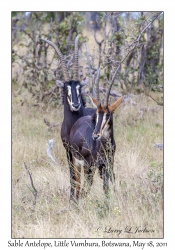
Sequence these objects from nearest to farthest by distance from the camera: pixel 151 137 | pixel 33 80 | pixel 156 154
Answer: pixel 156 154 < pixel 151 137 < pixel 33 80

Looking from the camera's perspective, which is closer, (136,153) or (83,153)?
(83,153)

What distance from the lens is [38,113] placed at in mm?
12047

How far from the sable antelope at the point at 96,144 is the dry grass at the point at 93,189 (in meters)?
0.25

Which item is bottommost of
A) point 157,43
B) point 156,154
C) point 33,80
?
point 156,154

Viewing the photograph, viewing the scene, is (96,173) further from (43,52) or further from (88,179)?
(43,52)

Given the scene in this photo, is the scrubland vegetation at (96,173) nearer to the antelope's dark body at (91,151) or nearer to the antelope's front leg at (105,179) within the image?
the antelope's front leg at (105,179)

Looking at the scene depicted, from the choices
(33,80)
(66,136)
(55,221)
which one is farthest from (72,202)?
(33,80)

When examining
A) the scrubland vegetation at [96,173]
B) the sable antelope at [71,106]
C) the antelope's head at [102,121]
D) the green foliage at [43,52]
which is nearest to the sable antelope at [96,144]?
the antelope's head at [102,121]

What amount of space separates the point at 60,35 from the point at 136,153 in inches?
221

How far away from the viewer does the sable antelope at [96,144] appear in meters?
6.38

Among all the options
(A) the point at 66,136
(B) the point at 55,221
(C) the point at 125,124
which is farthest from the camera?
(C) the point at 125,124

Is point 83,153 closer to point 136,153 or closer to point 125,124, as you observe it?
point 136,153

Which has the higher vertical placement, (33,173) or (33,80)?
(33,80)

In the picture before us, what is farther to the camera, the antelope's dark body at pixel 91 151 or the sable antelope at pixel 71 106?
the sable antelope at pixel 71 106
